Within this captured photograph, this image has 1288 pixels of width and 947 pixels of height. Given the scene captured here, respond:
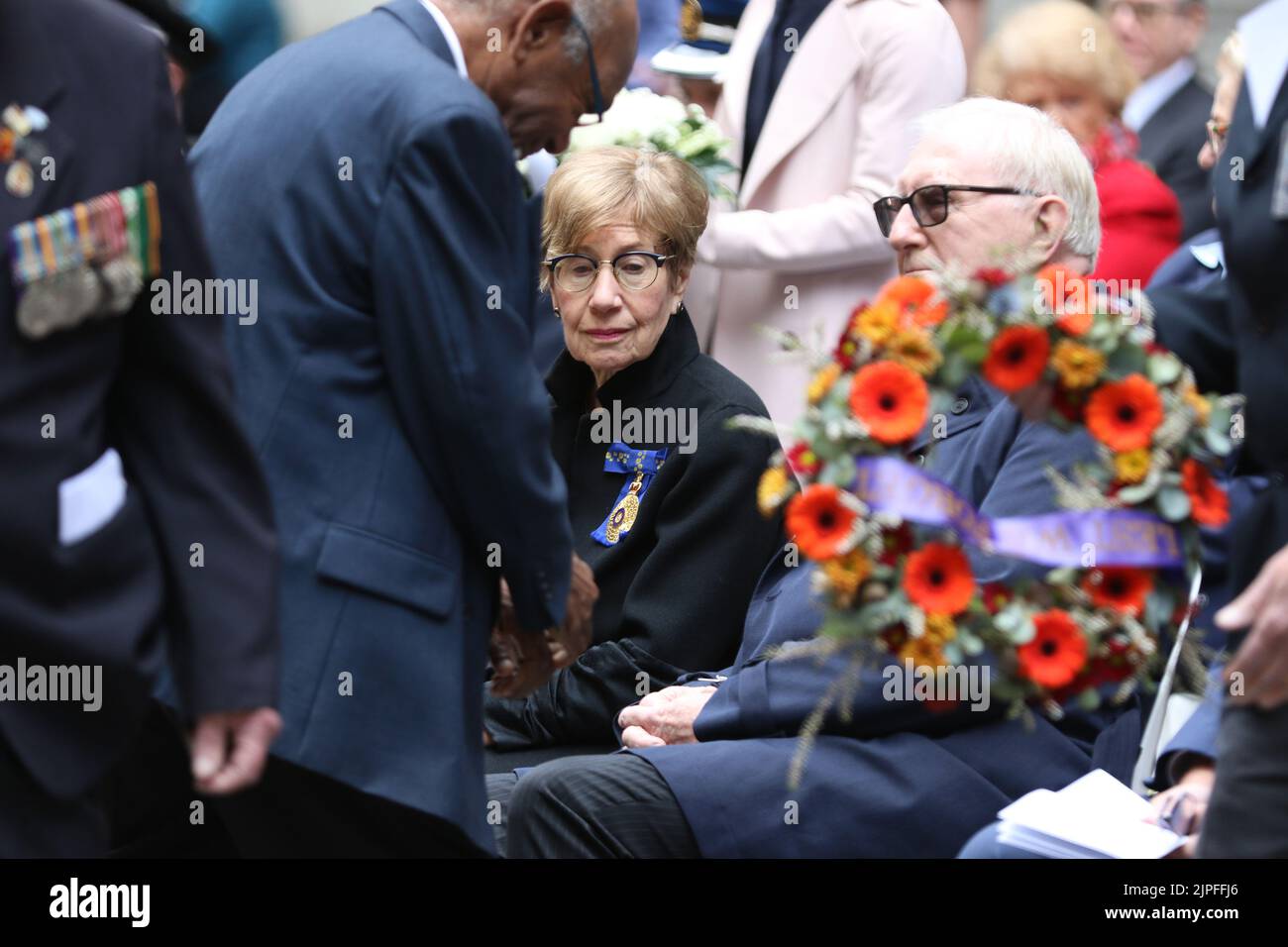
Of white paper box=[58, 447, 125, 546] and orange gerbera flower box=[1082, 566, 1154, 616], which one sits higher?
white paper box=[58, 447, 125, 546]

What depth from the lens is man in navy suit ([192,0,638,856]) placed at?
2.93 metres

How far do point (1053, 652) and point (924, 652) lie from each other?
177 millimetres

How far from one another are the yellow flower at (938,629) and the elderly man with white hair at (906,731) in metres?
0.47

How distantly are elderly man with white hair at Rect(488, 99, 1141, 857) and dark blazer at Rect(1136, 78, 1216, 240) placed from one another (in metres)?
2.24

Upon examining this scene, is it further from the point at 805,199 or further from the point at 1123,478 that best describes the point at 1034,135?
the point at 805,199

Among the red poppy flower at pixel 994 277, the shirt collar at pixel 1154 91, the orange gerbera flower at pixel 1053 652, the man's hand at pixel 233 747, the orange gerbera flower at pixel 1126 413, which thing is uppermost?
the shirt collar at pixel 1154 91

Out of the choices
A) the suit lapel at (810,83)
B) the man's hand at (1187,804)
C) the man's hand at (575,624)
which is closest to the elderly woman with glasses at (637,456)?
the man's hand at (575,624)

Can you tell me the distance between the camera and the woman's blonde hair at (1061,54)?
204 inches

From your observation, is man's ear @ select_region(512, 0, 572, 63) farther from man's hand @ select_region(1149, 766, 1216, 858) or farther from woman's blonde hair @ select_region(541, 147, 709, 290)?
man's hand @ select_region(1149, 766, 1216, 858)

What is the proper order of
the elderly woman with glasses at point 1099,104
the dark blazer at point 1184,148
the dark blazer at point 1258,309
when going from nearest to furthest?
the dark blazer at point 1258,309 < the elderly woman with glasses at point 1099,104 < the dark blazer at point 1184,148

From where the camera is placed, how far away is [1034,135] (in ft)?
12.3

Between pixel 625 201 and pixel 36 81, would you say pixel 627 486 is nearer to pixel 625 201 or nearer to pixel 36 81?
pixel 625 201

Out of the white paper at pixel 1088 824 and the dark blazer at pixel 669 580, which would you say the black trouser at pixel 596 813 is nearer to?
the dark blazer at pixel 669 580

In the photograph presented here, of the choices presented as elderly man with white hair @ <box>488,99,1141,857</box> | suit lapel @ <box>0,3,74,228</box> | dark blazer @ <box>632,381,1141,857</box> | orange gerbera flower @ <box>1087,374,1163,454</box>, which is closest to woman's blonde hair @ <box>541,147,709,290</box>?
elderly man with white hair @ <box>488,99,1141,857</box>
